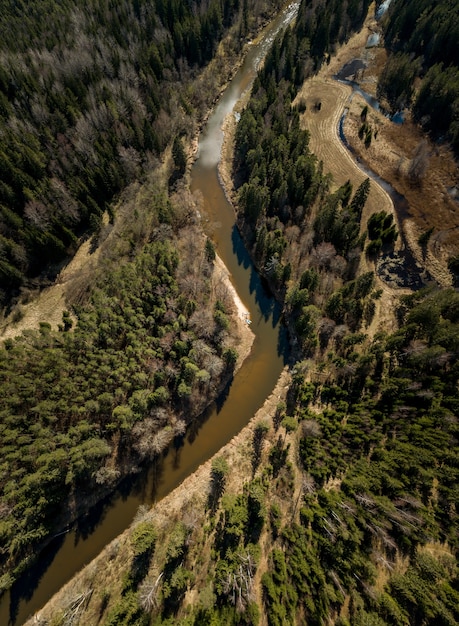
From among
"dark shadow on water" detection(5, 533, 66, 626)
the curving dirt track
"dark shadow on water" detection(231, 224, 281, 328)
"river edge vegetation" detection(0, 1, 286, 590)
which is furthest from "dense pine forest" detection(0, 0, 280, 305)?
"dark shadow on water" detection(5, 533, 66, 626)

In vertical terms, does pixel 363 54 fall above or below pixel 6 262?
below

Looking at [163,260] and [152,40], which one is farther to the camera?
[152,40]

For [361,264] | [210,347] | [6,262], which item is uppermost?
[6,262]

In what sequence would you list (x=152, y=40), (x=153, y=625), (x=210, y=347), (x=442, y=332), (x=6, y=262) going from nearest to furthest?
(x=153, y=625) → (x=442, y=332) → (x=210, y=347) → (x=6, y=262) → (x=152, y=40)

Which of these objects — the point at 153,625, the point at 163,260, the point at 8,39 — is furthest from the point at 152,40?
the point at 153,625

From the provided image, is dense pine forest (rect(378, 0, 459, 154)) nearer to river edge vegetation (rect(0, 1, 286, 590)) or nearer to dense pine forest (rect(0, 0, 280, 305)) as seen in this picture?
dense pine forest (rect(0, 0, 280, 305))

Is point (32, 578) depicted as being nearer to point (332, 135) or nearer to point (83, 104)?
point (83, 104)

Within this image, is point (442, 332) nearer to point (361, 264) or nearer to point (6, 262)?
point (361, 264)
